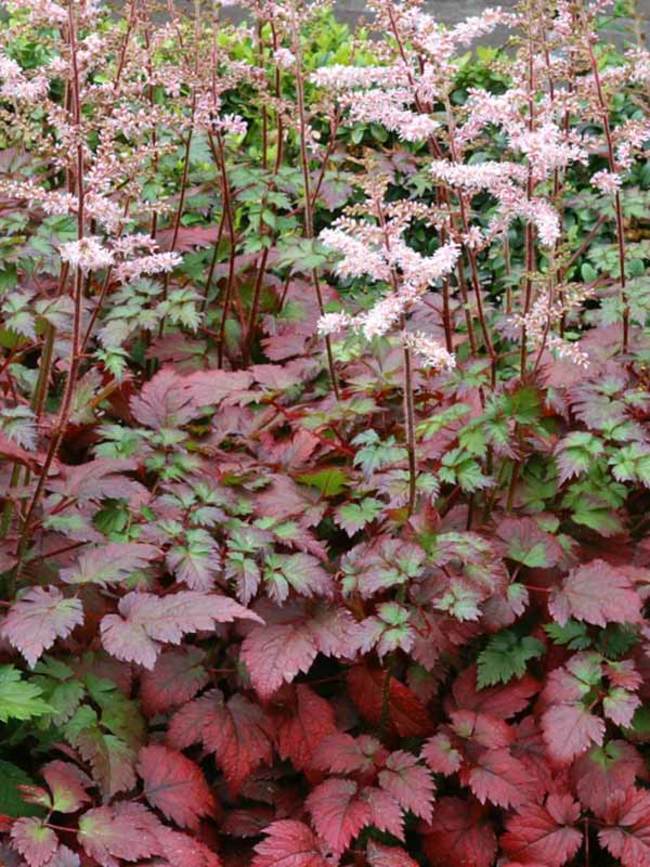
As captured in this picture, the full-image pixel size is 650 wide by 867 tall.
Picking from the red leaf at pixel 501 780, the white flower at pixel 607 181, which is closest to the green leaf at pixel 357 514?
the red leaf at pixel 501 780

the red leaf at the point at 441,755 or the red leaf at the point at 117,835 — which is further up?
the red leaf at the point at 117,835

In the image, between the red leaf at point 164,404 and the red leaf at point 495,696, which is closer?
the red leaf at point 495,696

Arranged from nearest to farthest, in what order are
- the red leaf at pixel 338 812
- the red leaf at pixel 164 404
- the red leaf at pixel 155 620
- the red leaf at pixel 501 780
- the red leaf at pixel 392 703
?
1. the red leaf at pixel 155 620
2. the red leaf at pixel 338 812
3. the red leaf at pixel 501 780
4. the red leaf at pixel 392 703
5. the red leaf at pixel 164 404

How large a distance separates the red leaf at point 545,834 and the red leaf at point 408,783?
206 millimetres

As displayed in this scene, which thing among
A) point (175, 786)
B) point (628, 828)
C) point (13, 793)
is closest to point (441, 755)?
point (628, 828)

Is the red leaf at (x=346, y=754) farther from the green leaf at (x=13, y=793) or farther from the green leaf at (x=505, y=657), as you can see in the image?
the green leaf at (x=13, y=793)

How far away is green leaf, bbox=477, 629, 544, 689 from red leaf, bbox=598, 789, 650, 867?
0.39 meters

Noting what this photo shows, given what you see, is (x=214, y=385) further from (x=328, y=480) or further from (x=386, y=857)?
(x=386, y=857)

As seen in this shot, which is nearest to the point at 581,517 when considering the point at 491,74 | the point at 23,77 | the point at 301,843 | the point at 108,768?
the point at 301,843

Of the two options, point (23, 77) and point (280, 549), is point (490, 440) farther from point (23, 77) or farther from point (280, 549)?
point (23, 77)

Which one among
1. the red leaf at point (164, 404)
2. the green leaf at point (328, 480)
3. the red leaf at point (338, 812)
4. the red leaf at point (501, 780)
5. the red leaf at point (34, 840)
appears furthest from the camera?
the red leaf at point (164, 404)

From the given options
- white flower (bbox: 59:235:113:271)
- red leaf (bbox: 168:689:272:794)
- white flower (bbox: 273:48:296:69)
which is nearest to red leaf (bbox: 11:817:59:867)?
red leaf (bbox: 168:689:272:794)

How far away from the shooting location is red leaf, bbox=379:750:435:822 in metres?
2.58

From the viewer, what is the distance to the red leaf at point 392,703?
9.36 feet
